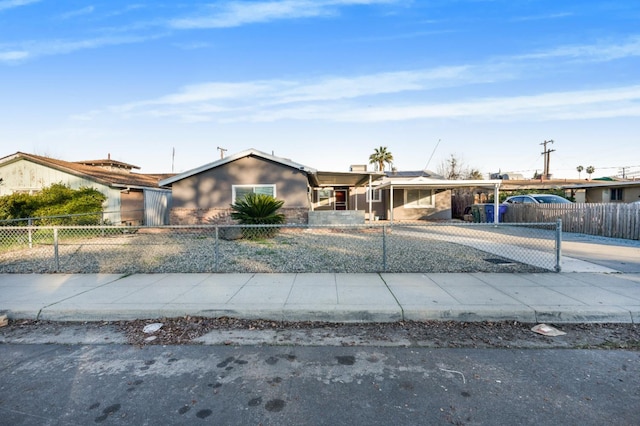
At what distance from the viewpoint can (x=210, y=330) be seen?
433 cm

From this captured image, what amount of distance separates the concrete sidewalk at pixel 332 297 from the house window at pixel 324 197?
17290 mm

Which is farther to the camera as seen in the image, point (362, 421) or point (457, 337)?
point (457, 337)

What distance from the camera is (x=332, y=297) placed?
17.1 feet

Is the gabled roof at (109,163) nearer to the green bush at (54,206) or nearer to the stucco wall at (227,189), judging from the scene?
the green bush at (54,206)

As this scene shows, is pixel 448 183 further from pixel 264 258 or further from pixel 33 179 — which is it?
pixel 33 179

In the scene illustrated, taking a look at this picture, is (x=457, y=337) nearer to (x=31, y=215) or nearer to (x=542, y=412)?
(x=542, y=412)

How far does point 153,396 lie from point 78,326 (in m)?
2.53

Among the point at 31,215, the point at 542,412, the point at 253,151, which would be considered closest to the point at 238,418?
the point at 542,412

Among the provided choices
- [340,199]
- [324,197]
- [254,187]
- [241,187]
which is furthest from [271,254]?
[340,199]

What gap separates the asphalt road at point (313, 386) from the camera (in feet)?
8.55

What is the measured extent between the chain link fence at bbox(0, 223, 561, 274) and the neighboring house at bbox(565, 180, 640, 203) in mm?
16235

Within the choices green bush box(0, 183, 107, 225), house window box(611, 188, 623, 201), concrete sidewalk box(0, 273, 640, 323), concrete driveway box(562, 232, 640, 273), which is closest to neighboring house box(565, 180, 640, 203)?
house window box(611, 188, 623, 201)

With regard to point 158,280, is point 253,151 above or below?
above

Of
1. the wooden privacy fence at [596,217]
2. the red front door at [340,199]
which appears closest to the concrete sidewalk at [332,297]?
the wooden privacy fence at [596,217]
